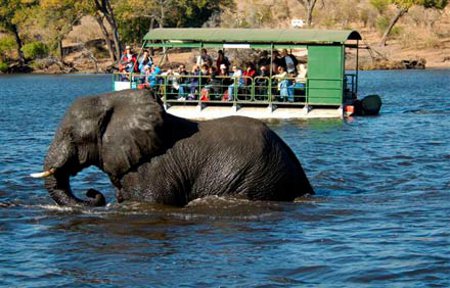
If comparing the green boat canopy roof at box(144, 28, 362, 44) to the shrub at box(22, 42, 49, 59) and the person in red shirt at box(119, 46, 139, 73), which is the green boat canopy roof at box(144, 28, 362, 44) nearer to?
the person in red shirt at box(119, 46, 139, 73)

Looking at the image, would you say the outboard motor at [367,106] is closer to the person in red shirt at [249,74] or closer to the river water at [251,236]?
the person in red shirt at [249,74]

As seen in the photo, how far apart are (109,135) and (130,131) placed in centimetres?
28

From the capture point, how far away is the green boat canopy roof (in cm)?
2811

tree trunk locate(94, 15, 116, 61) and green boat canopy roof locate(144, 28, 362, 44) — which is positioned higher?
green boat canopy roof locate(144, 28, 362, 44)

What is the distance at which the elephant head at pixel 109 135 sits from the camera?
11508 mm

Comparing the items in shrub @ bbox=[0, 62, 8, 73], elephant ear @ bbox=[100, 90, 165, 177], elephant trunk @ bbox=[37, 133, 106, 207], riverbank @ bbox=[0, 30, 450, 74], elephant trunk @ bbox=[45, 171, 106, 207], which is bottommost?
shrub @ bbox=[0, 62, 8, 73]

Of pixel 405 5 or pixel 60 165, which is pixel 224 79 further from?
pixel 405 5

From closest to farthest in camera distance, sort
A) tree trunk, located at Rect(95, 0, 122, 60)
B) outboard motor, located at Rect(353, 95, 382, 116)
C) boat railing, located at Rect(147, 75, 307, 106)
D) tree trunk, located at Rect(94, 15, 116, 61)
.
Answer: boat railing, located at Rect(147, 75, 307, 106) < outboard motor, located at Rect(353, 95, 382, 116) < tree trunk, located at Rect(95, 0, 122, 60) < tree trunk, located at Rect(94, 15, 116, 61)

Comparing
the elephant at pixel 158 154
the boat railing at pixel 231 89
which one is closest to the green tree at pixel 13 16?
the boat railing at pixel 231 89

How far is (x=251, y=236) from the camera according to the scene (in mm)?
11086

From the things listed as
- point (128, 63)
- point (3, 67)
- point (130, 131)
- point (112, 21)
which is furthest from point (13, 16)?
point (130, 131)

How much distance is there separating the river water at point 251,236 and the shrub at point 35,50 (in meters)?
55.9

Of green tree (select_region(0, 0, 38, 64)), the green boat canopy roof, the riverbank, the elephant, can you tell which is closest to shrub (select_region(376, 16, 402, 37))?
the riverbank

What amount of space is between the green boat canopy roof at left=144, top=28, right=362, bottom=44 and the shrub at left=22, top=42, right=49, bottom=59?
44613 mm
